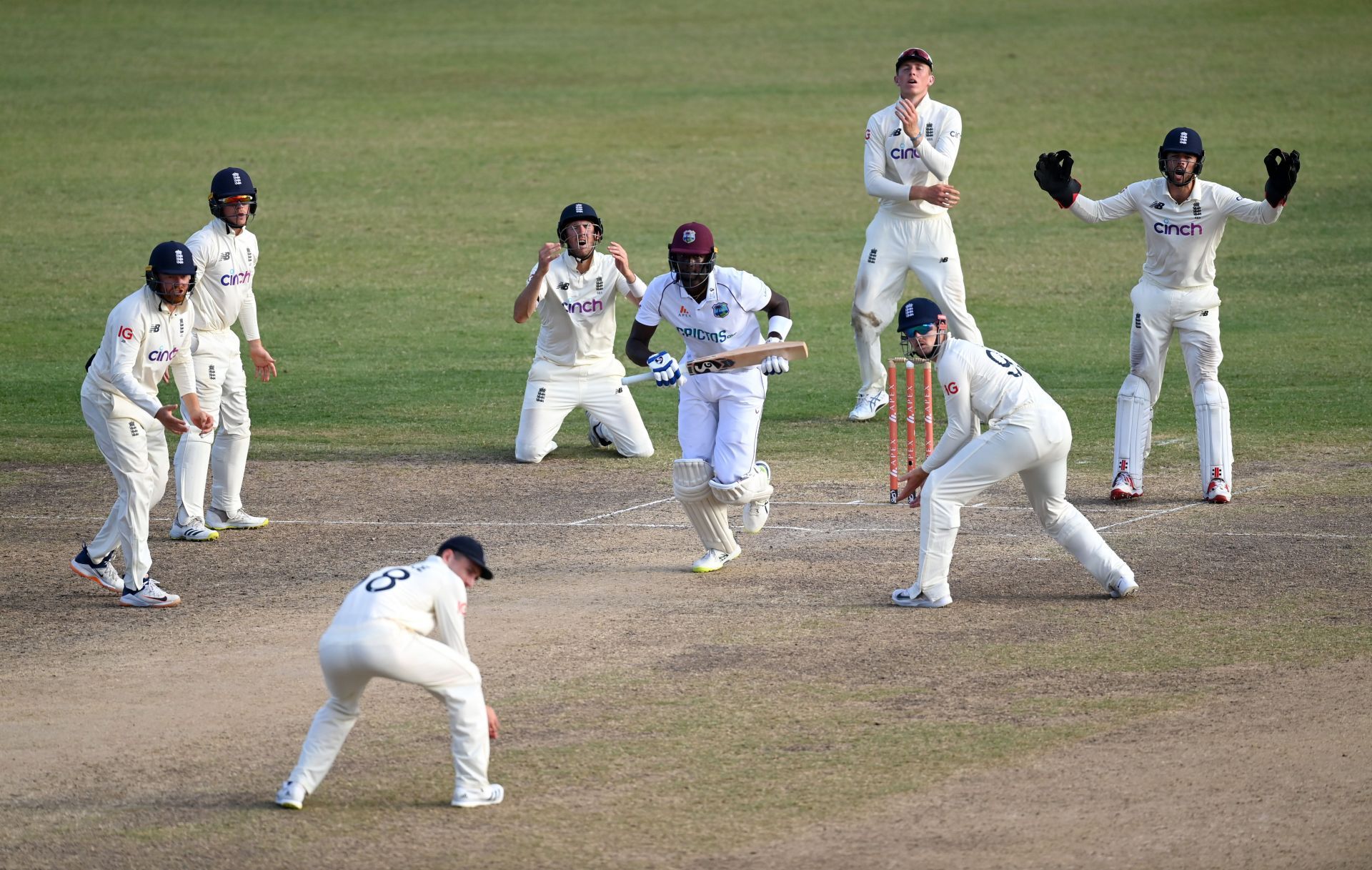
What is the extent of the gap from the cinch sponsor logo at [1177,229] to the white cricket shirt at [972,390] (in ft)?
12.7

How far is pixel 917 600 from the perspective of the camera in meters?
10.9

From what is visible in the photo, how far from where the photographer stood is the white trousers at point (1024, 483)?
34.7 feet

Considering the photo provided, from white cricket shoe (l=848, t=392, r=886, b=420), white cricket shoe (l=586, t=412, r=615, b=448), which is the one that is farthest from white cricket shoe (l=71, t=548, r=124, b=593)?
white cricket shoe (l=848, t=392, r=886, b=420)

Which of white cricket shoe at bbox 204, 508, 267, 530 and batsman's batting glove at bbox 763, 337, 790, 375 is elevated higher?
batsman's batting glove at bbox 763, 337, 790, 375

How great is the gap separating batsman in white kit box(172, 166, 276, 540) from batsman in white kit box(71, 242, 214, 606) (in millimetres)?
1664

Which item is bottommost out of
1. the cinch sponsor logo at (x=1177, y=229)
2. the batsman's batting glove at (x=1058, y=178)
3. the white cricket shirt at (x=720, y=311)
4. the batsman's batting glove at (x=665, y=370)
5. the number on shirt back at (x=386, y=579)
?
the number on shirt back at (x=386, y=579)

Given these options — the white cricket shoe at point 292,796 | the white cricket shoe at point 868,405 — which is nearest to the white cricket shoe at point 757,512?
the white cricket shoe at point 292,796

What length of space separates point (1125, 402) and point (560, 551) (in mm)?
4713

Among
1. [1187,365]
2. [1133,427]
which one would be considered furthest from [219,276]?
[1187,365]

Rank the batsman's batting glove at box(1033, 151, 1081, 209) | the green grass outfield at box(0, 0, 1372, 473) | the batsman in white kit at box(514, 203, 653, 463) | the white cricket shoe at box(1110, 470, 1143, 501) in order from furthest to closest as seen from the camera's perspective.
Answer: the green grass outfield at box(0, 0, 1372, 473) < the batsman in white kit at box(514, 203, 653, 463) < the batsman's batting glove at box(1033, 151, 1081, 209) < the white cricket shoe at box(1110, 470, 1143, 501)

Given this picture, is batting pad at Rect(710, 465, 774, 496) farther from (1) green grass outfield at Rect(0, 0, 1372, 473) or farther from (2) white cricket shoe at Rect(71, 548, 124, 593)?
(2) white cricket shoe at Rect(71, 548, 124, 593)

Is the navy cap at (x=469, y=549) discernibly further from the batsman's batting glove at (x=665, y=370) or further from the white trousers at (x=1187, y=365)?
the white trousers at (x=1187, y=365)

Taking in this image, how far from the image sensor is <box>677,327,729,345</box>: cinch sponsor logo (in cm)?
1190

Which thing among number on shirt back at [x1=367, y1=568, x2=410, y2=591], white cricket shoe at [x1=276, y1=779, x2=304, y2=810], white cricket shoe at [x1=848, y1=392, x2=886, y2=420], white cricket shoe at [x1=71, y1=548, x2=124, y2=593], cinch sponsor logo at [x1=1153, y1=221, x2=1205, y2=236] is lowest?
white cricket shoe at [x1=276, y1=779, x2=304, y2=810]
